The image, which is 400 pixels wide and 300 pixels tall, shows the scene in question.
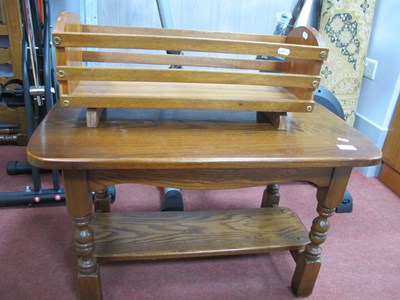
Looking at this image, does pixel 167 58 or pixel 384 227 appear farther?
pixel 384 227

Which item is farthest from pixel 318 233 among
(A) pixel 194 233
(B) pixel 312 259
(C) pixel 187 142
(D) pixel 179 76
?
(D) pixel 179 76

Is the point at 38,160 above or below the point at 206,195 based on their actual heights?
above

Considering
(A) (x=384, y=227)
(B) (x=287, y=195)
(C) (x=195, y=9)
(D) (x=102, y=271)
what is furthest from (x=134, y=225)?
(C) (x=195, y=9)

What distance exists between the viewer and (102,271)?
4.70 ft

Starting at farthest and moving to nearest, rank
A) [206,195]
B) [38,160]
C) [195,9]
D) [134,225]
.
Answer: [195,9], [206,195], [134,225], [38,160]

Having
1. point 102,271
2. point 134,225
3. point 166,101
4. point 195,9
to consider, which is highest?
point 195,9

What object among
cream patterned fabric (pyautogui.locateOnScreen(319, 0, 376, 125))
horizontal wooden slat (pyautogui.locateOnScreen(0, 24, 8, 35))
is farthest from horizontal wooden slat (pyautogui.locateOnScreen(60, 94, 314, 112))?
horizontal wooden slat (pyautogui.locateOnScreen(0, 24, 8, 35))

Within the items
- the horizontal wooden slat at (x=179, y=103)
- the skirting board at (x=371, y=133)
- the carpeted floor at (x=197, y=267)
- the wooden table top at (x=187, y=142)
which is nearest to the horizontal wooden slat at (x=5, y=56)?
the carpeted floor at (x=197, y=267)

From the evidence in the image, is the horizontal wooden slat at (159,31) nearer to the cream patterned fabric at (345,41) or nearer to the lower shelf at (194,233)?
the lower shelf at (194,233)

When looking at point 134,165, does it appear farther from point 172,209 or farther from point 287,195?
point 287,195

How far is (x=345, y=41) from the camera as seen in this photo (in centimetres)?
216

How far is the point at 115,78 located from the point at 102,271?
0.84 meters

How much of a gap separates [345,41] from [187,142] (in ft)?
5.31

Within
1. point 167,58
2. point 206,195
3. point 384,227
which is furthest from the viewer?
point 206,195
